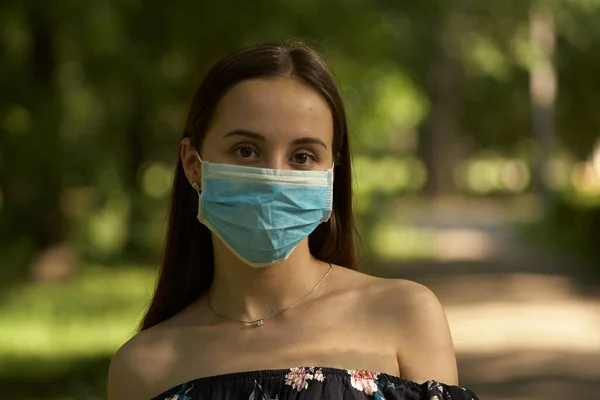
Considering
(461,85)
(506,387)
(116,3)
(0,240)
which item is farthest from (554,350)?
(461,85)

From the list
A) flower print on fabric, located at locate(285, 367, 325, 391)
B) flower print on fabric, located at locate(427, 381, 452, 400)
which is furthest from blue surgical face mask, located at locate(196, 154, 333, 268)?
flower print on fabric, located at locate(427, 381, 452, 400)

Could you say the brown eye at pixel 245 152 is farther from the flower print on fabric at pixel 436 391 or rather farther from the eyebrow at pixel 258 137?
the flower print on fabric at pixel 436 391

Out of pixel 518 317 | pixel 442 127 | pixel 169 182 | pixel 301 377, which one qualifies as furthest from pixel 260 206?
pixel 442 127

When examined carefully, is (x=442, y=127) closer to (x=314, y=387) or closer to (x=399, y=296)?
(x=399, y=296)

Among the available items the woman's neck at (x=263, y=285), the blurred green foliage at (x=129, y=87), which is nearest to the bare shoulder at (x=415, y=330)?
the woman's neck at (x=263, y=285)

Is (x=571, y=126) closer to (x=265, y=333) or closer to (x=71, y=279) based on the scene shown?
(x=71, y=279)

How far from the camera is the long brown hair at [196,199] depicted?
2.55 meters

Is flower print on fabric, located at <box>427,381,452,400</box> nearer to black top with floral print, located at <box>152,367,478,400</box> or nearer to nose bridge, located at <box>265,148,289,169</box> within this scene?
black top with floral print, located at <box>152,367,478,400</box>


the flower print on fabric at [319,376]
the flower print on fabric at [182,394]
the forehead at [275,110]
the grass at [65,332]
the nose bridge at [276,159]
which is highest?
the forehead at [275,110]

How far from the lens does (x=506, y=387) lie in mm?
9836

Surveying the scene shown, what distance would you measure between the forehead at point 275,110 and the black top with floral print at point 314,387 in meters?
0.47

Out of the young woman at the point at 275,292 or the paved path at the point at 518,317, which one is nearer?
the young woman at the point at 275,292

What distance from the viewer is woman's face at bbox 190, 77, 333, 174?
2.45m

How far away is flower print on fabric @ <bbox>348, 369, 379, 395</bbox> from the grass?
4.31 m
